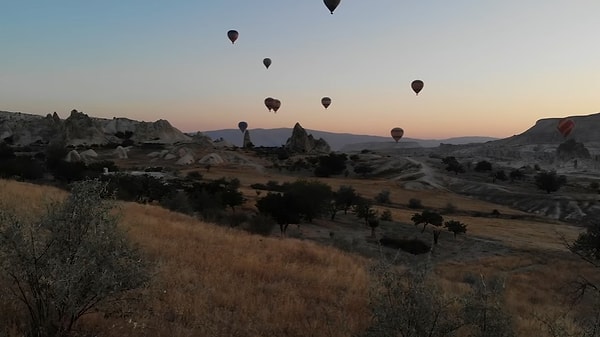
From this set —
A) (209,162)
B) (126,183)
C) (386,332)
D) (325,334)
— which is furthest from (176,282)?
(209,162)

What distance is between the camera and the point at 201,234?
1769 centimetres

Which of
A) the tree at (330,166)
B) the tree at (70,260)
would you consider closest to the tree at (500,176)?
the tree at (330,166)

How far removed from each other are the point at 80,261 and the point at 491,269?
2561 centimetres

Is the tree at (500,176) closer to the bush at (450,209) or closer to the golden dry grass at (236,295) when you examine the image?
the bush at (450,209)

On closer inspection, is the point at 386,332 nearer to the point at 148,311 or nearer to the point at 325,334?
the point at 325,334

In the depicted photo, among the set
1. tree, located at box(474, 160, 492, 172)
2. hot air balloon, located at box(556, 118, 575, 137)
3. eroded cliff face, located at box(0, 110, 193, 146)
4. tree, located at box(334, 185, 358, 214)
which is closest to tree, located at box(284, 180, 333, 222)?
tree, located at box(334, 185, 358, 214)

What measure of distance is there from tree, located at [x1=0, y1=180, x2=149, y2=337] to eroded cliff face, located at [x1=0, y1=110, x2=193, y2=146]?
128505 millimetres

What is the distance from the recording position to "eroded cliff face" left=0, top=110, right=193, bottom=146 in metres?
128

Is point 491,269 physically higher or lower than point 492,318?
lower

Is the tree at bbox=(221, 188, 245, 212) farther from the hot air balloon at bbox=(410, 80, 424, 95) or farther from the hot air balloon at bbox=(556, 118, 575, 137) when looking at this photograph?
the hot air balloon at bbox=(556, 118, 575, 137)

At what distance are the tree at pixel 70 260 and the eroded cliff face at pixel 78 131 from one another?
128505 mm

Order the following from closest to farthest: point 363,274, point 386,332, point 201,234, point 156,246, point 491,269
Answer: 1. point 386,332
2. point 156,246
3. point 363,274
4. point 201,234
5. point 491,269

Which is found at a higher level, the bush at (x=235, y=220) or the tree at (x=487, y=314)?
the tree at (x=487, y=314)

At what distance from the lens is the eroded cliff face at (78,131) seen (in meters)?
128
